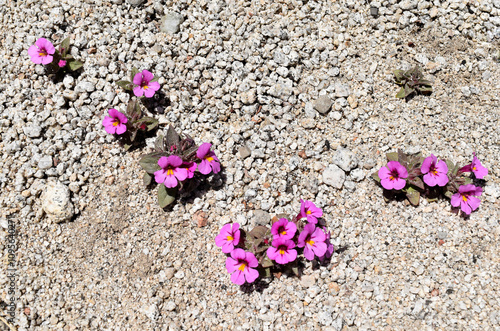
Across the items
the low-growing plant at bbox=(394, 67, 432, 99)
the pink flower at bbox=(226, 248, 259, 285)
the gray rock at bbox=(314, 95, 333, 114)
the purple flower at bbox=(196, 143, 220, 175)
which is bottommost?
the pink flower at bbox=(226, 248, 259, 285)

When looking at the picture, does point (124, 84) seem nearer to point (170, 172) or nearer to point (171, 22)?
point (171, 22)

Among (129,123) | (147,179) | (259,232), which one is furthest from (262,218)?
(129,123)

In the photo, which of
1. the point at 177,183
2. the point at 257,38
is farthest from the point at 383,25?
the point at 177,183

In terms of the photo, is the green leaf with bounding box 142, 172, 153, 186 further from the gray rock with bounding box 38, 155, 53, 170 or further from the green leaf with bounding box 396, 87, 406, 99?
the green leaf with bounding box 396, 87, 406, 99

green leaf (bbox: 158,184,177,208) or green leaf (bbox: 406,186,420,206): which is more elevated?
green leaf (bbox: 158,184,177,208)

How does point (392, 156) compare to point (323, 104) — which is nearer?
point (392, 156)

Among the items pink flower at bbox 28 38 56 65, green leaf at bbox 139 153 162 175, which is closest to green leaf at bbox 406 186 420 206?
green leaf at bbox 139 153 162 175

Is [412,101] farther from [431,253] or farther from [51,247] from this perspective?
[51,247]
